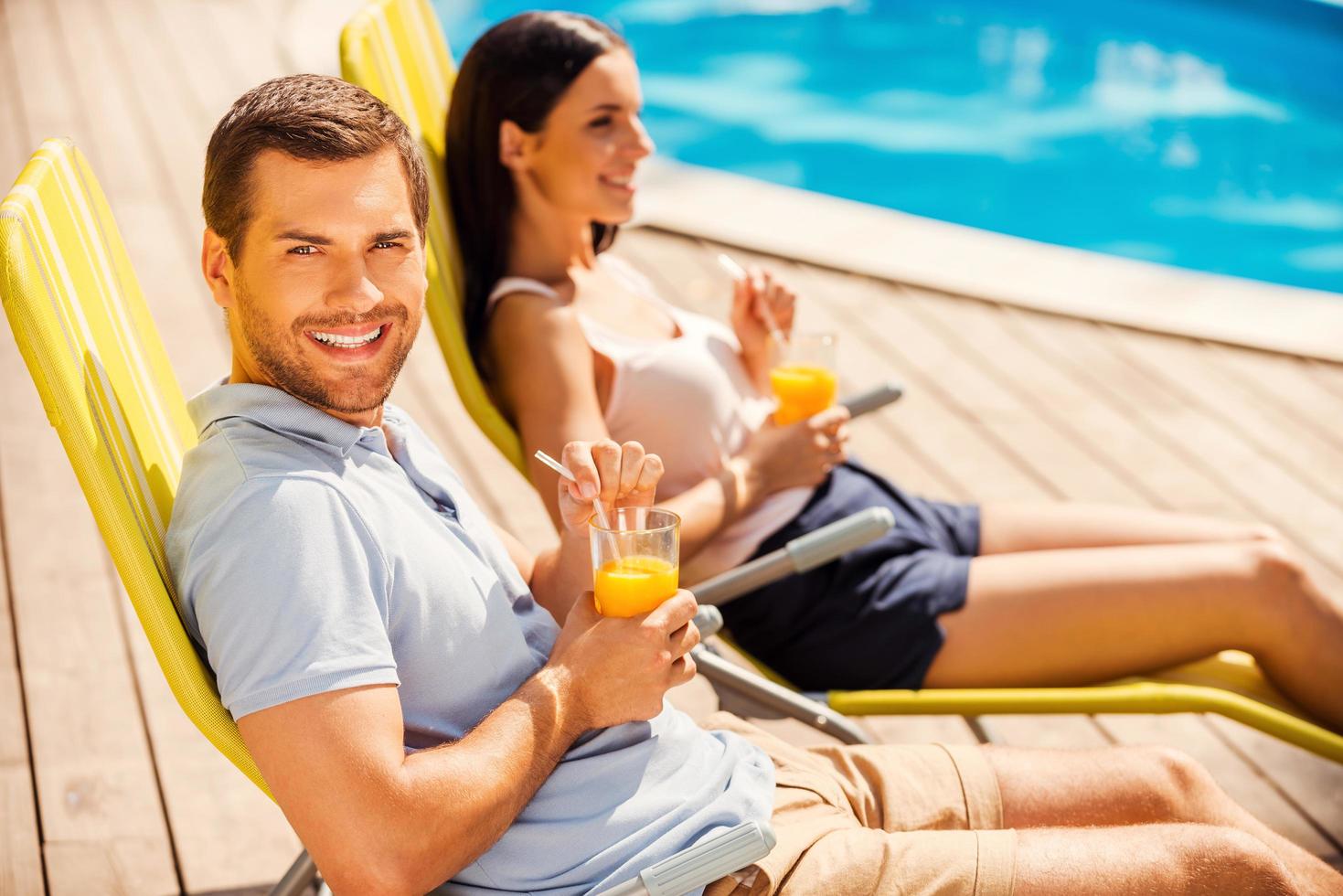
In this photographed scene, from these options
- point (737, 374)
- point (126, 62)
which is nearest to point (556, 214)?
point (737, 374)

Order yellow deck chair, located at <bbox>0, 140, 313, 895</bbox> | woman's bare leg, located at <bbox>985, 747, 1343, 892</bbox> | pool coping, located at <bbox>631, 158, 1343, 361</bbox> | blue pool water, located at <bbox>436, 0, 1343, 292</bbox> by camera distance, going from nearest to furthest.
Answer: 1. yellow deck chair, located at <bbox>0, 140, 313, 895</bbox>
2. woman's bare leg, located at <bbox>985, 747, 1343, 892</bbox>
3. pool coping, located at <bbox>631, 158, 1343, 361</bbox>
4. blue pool water, located at <bbox>436, 0, 1343, 292</bbox>

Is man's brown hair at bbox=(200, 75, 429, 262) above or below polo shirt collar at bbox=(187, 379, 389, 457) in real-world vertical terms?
above

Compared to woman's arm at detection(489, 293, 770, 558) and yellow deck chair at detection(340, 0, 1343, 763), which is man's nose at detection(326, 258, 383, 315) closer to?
woman's arm at detection(489, 293, 770, 558)

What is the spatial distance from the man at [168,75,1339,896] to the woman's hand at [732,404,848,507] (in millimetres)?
699

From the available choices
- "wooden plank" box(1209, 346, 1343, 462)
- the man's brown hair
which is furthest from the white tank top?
"wooden plank" box(1209, 346, 1343, 462)

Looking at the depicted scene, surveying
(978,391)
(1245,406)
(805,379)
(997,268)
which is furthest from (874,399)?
(997,268)

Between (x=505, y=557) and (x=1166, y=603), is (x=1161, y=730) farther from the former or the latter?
(x=505, y=557)

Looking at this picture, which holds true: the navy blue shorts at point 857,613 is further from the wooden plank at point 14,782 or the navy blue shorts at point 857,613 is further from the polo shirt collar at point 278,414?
the wooden plank at point 14,782

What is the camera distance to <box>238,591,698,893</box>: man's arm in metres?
1.44

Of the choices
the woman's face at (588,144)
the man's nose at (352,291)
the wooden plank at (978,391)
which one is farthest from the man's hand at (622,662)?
the wooden plank at (978,391)

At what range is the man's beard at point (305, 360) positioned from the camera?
1.67m

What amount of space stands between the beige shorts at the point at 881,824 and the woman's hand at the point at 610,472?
1.24 ft

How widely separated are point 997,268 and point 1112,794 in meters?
3.68

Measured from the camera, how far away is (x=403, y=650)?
5.34 feet
